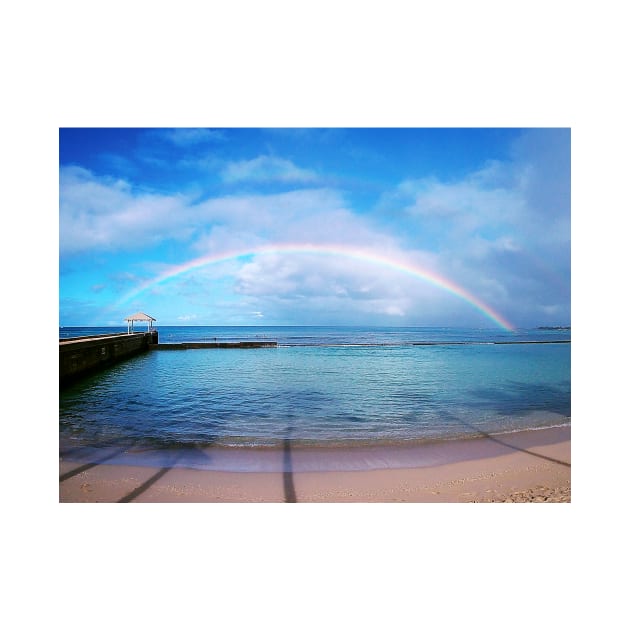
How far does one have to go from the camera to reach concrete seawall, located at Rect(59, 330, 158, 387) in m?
10.3

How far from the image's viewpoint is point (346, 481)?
363cm

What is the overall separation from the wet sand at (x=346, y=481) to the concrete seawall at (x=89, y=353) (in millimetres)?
7259

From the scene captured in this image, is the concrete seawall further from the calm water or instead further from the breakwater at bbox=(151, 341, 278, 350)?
the breakwater at bbox=(151, 341, 278, 350)

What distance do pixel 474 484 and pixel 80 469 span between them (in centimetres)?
373

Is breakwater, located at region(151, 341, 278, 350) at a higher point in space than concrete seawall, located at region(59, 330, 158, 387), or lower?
lower

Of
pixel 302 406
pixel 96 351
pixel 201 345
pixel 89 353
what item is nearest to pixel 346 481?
pixel 302 406

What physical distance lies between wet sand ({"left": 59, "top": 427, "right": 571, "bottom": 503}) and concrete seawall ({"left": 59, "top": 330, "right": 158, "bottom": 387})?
23.8ft

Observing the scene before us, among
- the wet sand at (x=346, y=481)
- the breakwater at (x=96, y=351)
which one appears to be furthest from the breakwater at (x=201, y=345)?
the wet sand at (x=346, y=481)

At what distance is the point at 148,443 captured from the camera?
4.98m

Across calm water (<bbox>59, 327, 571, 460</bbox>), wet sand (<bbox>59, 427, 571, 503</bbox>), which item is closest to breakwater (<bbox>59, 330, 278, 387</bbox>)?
calm water (<bbox>59, 327, 571, 460</bbox>)

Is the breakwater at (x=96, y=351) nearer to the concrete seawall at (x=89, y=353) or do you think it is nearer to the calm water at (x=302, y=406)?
the concrete seawall at (x=89, y=353)

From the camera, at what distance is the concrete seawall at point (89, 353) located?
10.3 metres

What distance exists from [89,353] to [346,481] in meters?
11.7

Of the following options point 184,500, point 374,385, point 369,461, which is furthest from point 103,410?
point 374,385
